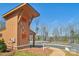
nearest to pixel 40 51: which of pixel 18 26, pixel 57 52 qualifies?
pixel 57 52

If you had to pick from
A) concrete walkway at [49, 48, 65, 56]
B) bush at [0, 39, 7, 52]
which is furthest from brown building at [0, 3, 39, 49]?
concrete walkway at [49, 48, 65, 56]

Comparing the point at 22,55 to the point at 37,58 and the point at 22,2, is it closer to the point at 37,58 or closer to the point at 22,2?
the point at 37,58

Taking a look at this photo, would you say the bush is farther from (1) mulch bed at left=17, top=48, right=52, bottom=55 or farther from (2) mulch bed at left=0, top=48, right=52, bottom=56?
(1) mulch bed at left=17, top=48, right=52, bottom=55

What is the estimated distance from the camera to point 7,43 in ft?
15.7

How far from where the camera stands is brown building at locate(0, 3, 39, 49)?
4.78m

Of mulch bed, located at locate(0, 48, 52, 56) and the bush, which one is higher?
the bush

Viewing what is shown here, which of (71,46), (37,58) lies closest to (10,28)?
(37,58)

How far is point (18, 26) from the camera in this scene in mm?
4820

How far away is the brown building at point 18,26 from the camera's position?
15.7 ft

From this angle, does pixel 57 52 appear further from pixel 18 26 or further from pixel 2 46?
pixel 2 46

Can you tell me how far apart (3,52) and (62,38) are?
0.86 meters

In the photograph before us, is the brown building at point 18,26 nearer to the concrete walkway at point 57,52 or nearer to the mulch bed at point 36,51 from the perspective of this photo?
the mulch bed at point 36,51

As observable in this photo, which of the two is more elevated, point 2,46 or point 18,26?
point 18,26

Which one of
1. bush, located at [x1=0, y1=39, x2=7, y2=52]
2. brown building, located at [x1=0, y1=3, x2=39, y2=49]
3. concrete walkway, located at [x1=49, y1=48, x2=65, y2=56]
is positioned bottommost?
concrete walkway, located at [x1=49, y1=48, x2=65, y2=56]
